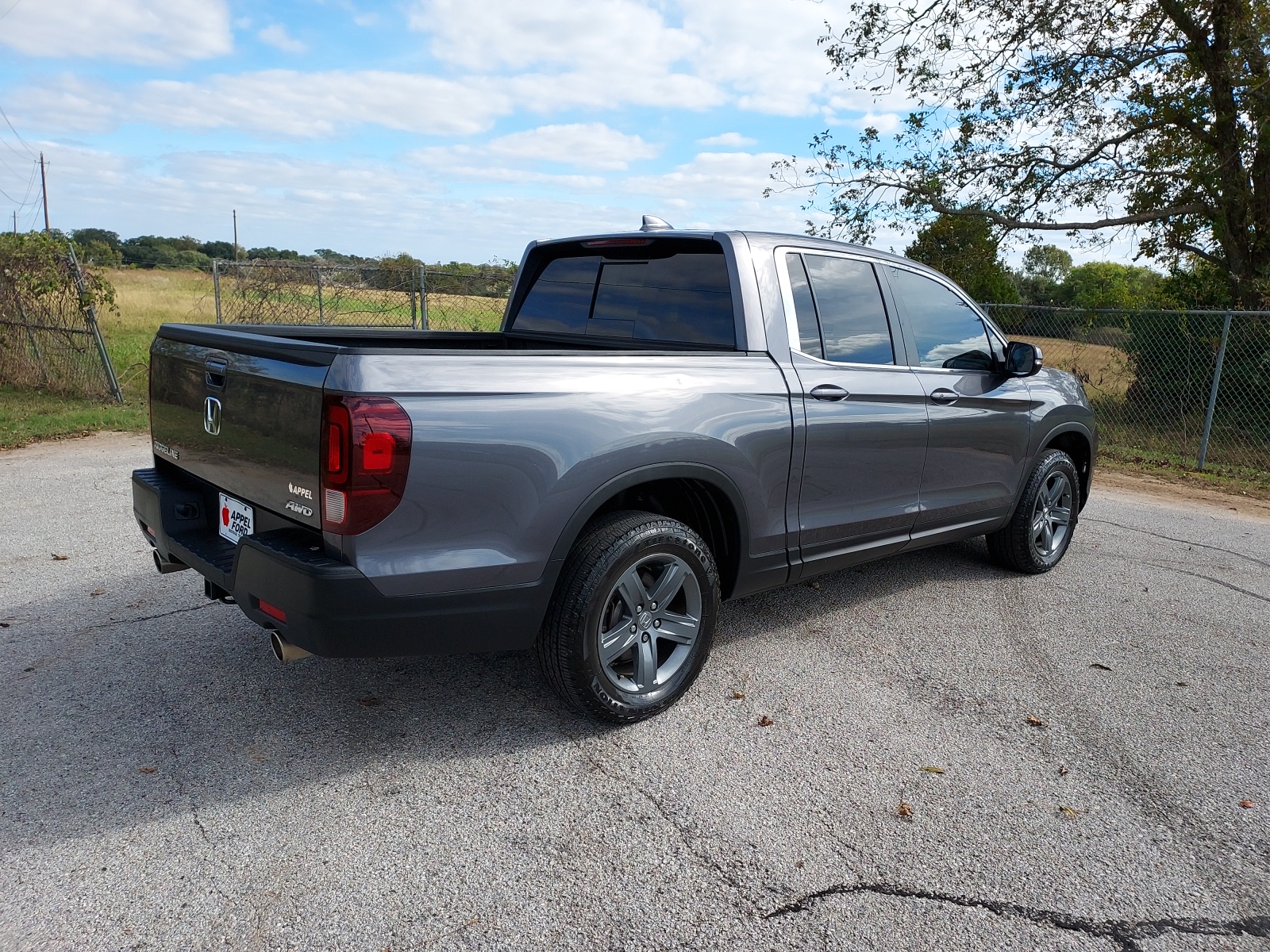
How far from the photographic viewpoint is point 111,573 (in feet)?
16.5

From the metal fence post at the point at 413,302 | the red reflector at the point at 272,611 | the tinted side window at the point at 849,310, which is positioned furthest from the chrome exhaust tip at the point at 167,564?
the metal fence post at the point at 413,302

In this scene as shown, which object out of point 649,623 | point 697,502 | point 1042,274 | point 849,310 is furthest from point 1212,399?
point 1042,274

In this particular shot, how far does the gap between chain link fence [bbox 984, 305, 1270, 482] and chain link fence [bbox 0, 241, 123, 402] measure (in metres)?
11.9

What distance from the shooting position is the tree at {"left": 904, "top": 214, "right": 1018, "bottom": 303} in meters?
14.8

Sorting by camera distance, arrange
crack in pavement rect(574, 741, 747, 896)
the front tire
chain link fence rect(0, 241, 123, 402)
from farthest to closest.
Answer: chain link fence rect(0, 241, 123, 402) → the front tire → crack in pavement rect(574, 741, 747, 896)

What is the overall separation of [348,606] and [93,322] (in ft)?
35.0

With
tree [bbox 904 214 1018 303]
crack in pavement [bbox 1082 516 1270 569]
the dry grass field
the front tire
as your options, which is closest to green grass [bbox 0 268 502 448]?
the front tire

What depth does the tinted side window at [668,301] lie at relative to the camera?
3.89 m

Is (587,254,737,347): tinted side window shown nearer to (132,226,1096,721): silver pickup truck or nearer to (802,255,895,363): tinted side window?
(132,226,1096,721): silver pickup truck

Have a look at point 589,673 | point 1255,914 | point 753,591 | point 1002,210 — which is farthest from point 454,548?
point 1002,210

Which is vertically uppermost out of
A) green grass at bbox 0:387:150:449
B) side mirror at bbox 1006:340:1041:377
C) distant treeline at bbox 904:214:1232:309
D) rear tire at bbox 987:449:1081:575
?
distant treeline at bbox 904:214:1232:309

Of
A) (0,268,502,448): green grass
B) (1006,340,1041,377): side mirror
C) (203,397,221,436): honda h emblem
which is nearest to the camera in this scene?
(203,397,221,436): honda h emblem

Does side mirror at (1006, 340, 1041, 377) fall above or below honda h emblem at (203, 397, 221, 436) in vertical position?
above

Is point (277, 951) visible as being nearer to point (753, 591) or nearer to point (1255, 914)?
point (753, 591)
